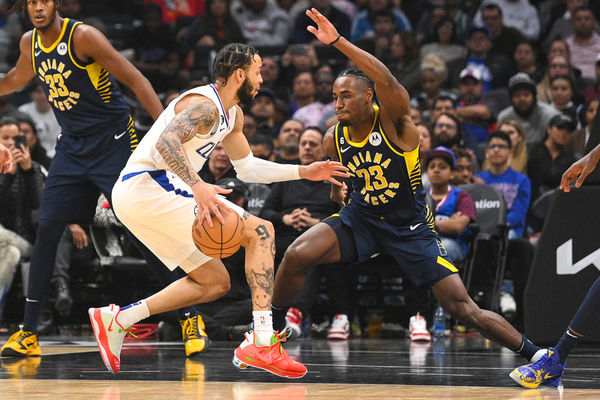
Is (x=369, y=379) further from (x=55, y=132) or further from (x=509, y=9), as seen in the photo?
(x=509, y=9)

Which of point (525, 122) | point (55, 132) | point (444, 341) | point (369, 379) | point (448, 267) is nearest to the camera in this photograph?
point (369, 379)

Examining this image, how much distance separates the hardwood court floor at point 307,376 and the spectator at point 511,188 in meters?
2.45

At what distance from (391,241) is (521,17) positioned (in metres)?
8.70

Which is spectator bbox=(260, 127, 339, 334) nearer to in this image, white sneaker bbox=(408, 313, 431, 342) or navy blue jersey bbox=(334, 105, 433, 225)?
white sneaker bbox=(408, 313, 431, 342)

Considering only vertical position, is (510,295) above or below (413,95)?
below

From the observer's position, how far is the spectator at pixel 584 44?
12.5 metres

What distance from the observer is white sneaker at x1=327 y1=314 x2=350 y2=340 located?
8.75 m

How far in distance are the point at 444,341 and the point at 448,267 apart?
300 centimetres

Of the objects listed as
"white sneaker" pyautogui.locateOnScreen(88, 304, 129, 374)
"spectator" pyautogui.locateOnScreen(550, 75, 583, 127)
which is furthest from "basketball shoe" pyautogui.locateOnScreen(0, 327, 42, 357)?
"spectator" pyautogui.locateOnScreen(550, 75, 583, 127)

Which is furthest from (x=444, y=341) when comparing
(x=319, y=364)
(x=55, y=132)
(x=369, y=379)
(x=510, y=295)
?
(x=55, y=132)

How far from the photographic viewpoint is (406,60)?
498 inches

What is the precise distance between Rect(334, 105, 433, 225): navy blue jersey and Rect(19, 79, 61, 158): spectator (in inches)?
279

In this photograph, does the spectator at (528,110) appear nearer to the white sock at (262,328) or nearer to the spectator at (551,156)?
the spectator at (551,156)

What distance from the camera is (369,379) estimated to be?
5.04 metres
